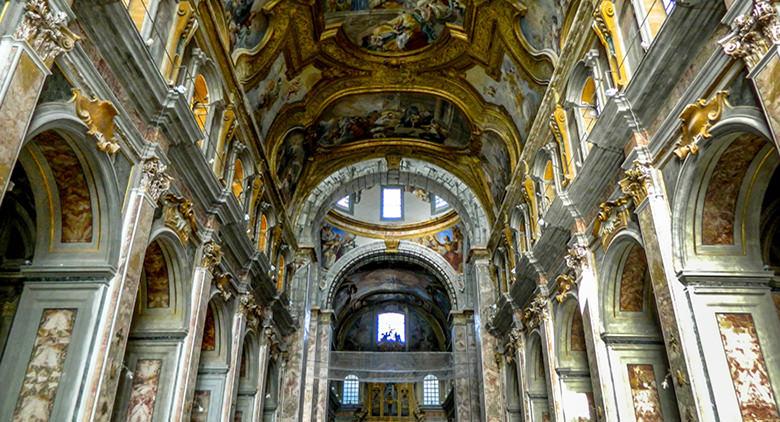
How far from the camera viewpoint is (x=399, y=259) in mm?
28500

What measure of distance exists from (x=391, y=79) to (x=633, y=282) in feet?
34.1

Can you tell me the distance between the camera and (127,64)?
25.5 ft

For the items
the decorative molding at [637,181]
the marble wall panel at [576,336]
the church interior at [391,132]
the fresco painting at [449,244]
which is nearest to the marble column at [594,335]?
the church interior at [391,132]

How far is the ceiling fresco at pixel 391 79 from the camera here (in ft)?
43.5

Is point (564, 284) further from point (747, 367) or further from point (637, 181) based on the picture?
point (747, 367)

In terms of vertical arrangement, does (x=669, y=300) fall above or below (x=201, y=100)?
below

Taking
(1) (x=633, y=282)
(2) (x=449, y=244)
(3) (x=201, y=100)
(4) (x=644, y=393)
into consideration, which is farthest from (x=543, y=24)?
(2) (x=449, y=244)

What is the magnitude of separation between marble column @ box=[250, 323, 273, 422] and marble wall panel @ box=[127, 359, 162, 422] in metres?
5.61

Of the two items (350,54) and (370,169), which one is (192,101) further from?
(370,169)

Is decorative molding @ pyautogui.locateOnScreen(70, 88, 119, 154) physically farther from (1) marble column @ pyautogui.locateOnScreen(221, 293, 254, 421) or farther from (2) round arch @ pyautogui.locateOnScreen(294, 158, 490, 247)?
(2) round arch @ pyautogui.locateOnScreen(294, 158, 490, 247)

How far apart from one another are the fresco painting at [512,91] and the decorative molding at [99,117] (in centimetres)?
962

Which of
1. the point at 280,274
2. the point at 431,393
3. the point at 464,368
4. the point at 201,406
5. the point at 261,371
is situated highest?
the point at 280,274

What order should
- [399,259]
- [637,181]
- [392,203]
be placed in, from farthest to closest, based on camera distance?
[392,203] → [399,259] → [637,181]

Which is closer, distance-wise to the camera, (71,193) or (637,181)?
(71,193)
